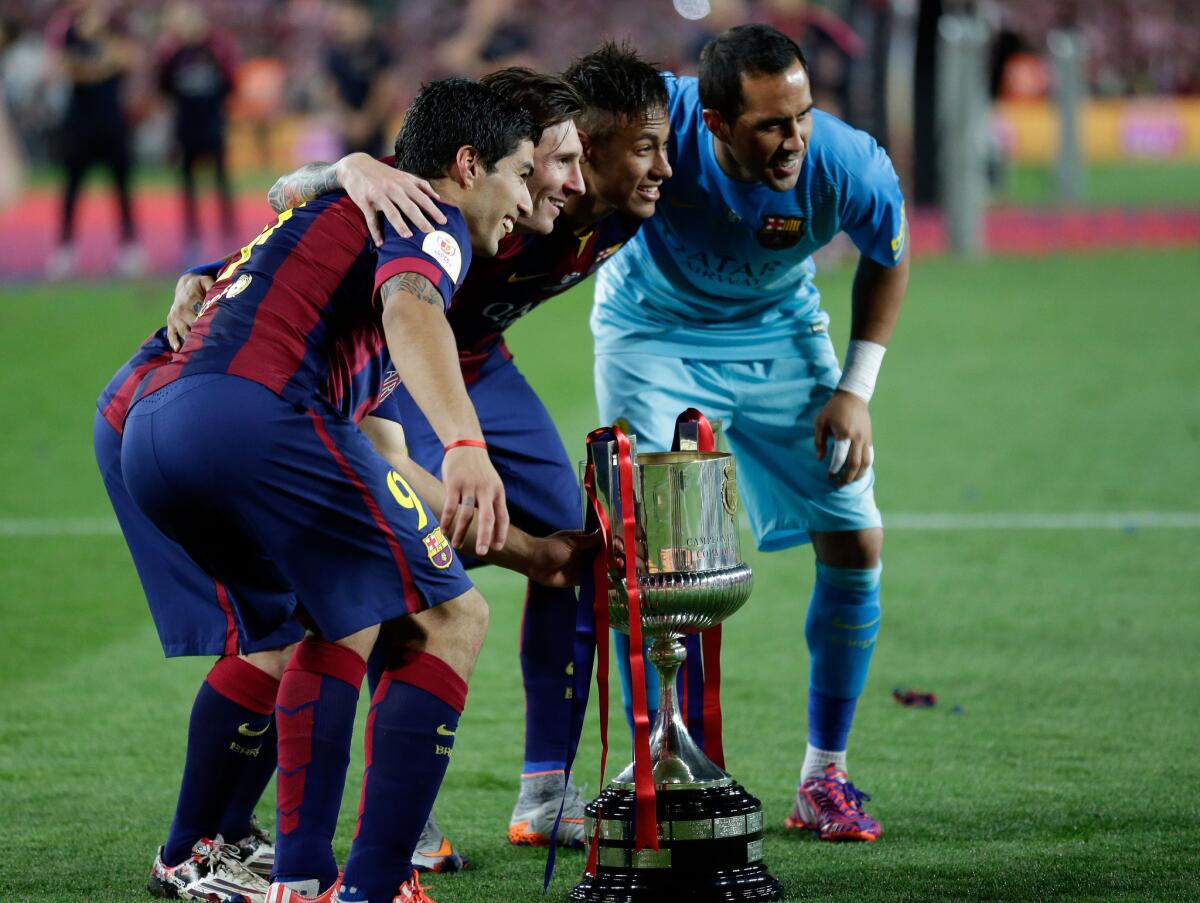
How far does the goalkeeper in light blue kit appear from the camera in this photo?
163 inches

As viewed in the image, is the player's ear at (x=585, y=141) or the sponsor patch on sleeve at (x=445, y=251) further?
the player's ear at (x=585, y=141)

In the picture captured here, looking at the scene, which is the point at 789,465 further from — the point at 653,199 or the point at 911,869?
the point at 911,869

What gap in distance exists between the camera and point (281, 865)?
3273 mm

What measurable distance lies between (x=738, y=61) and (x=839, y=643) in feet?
4.42

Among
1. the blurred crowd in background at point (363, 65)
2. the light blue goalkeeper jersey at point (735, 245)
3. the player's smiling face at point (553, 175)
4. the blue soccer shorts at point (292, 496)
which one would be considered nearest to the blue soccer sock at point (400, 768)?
the blue soccer shorts at point (292, 496)

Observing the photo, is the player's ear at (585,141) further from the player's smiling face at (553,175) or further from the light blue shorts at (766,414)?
the light blue shorts at (766,414)

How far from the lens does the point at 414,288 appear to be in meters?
3.05

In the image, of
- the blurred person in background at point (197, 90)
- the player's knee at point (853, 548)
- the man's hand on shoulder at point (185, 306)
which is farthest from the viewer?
the blurred person in background at point (197, 90)

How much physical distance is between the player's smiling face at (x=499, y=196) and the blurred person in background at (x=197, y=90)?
14.2 metres

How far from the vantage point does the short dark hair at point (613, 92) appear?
12.7 feet

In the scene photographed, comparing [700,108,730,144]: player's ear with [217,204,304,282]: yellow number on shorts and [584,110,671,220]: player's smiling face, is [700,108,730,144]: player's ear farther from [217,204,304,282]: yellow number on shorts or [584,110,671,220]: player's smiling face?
[217,204,304,282]: yellow number on shorts

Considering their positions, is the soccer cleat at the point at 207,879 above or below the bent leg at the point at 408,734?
below

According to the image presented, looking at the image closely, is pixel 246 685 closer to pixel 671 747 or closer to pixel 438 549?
pixel 438 549

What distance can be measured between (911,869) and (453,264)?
156 cm
